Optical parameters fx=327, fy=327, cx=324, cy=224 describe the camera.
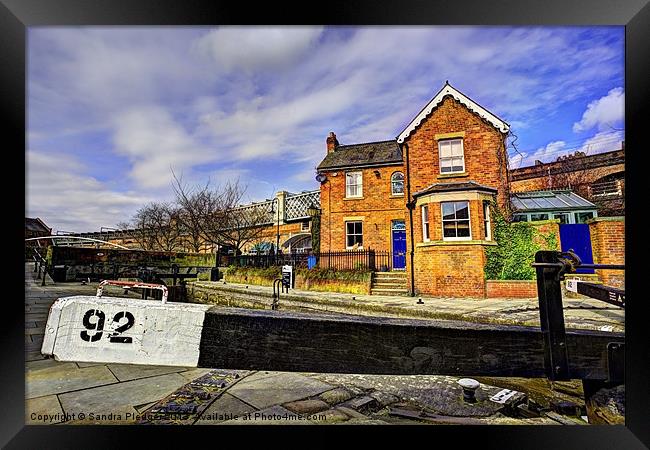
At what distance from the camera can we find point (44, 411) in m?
2.19

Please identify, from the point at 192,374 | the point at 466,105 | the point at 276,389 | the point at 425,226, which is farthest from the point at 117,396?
the point at 466,105

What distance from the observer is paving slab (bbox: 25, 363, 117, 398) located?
2.29 m

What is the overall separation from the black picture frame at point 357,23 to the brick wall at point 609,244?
0.61 meters

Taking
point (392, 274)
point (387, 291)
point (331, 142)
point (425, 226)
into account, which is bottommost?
point (387, 291)

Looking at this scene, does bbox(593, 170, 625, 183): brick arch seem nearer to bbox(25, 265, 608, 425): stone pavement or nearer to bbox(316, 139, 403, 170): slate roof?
bbox(316, 139, 403, 170): slate roof

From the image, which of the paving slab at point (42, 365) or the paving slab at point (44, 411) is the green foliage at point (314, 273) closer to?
the paving slab at point (42, 365)

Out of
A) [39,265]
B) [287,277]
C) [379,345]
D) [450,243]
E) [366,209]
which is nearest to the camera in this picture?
[379,345]

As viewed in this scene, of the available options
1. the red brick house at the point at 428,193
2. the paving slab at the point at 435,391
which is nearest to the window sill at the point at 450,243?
the red brick house at the point at 428,193

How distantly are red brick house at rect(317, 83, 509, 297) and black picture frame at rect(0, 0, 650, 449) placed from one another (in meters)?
1.42

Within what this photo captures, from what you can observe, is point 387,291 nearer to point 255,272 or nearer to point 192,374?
point 255,272

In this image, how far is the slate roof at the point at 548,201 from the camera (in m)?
4.06

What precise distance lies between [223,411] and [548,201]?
4535 millimetres

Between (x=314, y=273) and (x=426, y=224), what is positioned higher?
(x=426, y=224)
